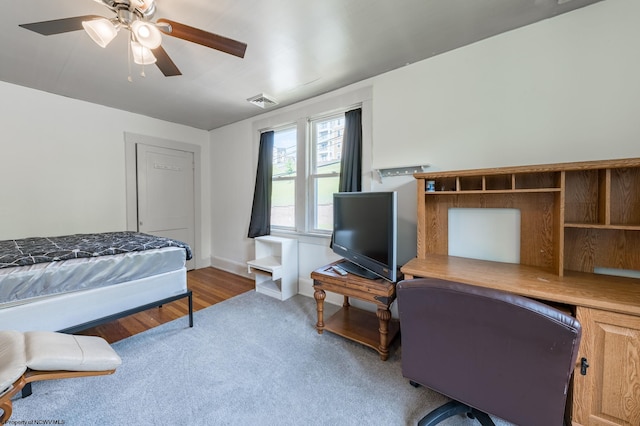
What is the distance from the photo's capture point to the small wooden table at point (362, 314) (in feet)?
A: 6.12

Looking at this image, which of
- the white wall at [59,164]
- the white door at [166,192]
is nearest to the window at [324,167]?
the white door at [166,192]

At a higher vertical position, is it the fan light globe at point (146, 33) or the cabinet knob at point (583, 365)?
the fan light globe at point (146, 33)

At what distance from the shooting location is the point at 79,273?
1846mm

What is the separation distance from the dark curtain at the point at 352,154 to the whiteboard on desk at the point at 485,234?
1044 mm

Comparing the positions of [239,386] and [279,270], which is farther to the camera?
[279,270]

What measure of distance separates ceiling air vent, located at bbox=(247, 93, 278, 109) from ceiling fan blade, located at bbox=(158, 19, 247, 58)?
1.41 meters

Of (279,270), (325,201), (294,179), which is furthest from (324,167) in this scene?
(279,270)

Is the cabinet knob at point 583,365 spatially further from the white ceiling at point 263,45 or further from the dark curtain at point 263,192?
the dark curtain at point 263,192

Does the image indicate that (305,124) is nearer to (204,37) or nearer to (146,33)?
(204,37)

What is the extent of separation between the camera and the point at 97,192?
3.37 meters

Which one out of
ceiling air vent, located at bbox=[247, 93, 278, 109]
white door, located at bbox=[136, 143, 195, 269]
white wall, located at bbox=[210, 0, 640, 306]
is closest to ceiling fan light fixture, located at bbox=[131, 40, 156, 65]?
ceiling air vent, located at bbox=[247, 93, 278, 109]

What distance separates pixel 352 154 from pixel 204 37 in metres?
1.72

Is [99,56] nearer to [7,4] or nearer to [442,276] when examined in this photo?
[7,4]

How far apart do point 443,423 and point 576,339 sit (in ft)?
3.18
